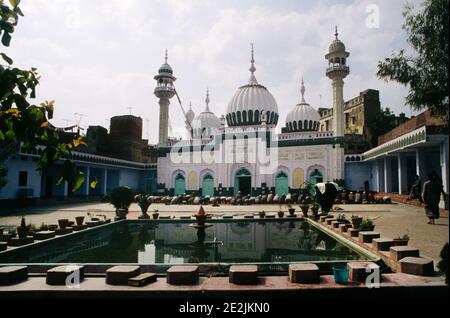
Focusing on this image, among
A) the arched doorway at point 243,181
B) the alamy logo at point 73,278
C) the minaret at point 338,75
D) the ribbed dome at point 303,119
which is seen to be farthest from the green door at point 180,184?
the alamy logo at point 73,278

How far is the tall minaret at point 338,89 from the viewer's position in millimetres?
27938

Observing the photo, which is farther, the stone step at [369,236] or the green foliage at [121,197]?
the green foliage at [121,197]

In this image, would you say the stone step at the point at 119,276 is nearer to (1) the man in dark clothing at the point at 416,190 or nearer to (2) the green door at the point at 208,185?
(1) the man in dark clothing at the point at 416,190

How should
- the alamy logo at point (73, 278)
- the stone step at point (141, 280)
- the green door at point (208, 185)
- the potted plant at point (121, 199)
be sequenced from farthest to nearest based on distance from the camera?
the green door at point (208, 185) → the potted plant at point (121, 199) → the alamy logo at point (73, 278) → the stone step at point (141, 280)

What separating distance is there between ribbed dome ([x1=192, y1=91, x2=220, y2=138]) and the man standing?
95.0 feet

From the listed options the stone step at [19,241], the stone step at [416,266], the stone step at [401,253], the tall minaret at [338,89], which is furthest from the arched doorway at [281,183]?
the stone step at [416,266]

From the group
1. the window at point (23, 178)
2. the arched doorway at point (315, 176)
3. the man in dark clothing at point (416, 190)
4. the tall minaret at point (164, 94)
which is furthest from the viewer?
the tall minaret at point (164, 94)

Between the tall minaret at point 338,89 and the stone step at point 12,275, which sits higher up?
the tall minaret at point 338,89

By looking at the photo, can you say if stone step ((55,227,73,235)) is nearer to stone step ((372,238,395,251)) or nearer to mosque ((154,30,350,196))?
stone step ((372,238,395,251))

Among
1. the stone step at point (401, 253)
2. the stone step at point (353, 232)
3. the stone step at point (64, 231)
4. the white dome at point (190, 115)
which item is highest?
the white dome at point (190, 115)

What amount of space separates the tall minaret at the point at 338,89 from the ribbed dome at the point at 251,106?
6.34 m

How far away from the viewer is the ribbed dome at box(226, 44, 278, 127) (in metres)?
31.8

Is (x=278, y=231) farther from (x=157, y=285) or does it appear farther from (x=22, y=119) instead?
(x=22, y=119)
